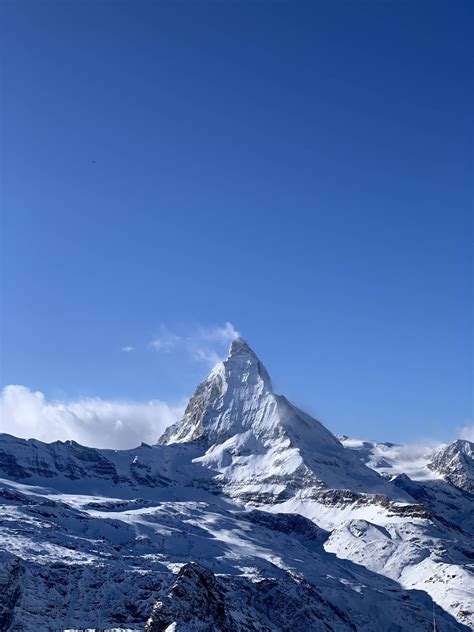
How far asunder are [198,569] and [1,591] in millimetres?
109033

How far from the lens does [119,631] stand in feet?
259

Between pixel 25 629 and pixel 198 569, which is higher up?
pixel 198 569

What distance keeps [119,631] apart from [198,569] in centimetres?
1966

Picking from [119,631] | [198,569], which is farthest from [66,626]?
[119,631]

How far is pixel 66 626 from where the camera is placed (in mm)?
199250

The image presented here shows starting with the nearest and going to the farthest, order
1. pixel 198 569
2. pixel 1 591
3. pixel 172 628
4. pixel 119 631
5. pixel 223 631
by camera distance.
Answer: pixel 172 628
pixel 119 631
pixel 223 631
pixel 198 569
pixel 1 591

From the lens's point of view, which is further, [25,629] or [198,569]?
[25,629]

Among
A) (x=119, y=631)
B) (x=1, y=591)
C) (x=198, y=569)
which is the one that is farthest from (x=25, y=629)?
(x=119, y=631)

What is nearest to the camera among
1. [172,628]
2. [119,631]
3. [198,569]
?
[172,628]

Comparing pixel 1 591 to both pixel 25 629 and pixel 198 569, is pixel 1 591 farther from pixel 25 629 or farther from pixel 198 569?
pixel 198 569

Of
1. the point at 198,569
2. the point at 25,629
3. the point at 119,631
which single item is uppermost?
the point at 198,569

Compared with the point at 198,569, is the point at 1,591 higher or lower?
lower

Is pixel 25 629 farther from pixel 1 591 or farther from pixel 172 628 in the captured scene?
pixel 172 628

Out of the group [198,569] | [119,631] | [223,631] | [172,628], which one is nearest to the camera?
[172,628]
